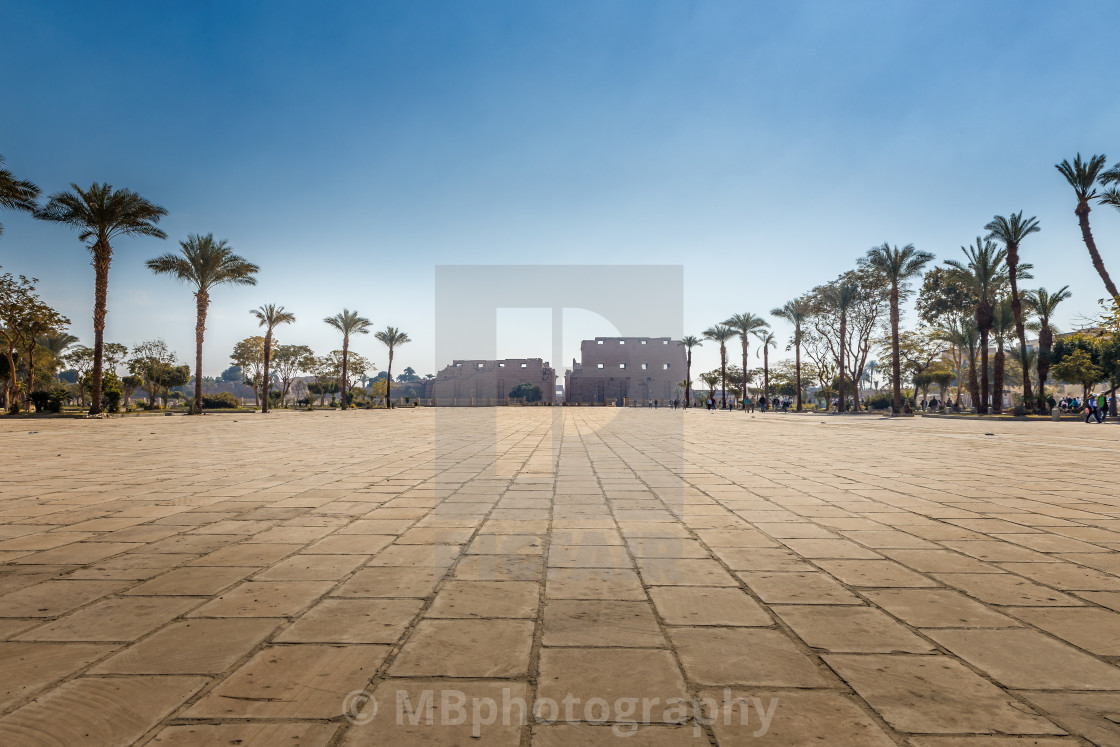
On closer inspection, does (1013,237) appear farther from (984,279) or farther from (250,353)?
(250,353)

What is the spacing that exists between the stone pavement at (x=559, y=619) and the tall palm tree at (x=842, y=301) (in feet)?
124

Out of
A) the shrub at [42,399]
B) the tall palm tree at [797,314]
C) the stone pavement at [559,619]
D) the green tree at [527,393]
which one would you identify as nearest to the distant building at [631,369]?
the green tree at [527,393]

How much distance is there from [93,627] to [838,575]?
3.33 metres

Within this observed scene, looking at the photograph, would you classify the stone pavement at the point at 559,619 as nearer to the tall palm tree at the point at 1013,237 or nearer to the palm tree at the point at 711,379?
the tall palm tree at the point at 1013,237

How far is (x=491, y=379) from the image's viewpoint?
84.2 metres

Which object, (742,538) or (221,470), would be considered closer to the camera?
(742,538)

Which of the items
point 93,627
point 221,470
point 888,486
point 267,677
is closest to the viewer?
point 267,677

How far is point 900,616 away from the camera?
7.84 ft

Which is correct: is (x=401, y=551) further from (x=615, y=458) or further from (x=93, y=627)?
(x=615, y=458)

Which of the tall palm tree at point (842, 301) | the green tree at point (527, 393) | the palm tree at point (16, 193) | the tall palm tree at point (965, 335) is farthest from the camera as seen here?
the green tree at point (527, 393)

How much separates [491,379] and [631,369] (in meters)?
20.3

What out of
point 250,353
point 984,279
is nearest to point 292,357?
point 250,353

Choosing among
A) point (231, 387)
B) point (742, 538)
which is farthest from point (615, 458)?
point (231, 387)

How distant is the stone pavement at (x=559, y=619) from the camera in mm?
1607
